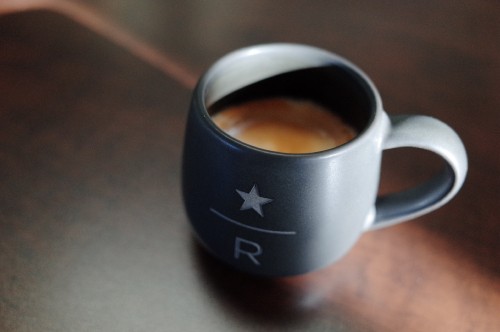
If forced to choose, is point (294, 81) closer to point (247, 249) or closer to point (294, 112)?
point (294, 112)

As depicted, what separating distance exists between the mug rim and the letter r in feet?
0.23

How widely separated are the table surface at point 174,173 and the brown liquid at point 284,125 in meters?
0.08

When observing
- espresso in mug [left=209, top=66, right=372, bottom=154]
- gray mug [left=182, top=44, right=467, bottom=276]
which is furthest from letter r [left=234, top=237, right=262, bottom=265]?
espresso in mug [left=209, top=66, right=372, bottom=154]

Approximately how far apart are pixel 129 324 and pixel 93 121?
0.74 feet

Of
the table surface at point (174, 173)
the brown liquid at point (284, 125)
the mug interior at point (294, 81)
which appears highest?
the mug interior at point (294, 81)

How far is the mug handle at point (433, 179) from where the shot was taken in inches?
14.6

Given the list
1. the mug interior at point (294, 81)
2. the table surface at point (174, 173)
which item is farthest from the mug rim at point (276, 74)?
the table surface at point (174, 173)

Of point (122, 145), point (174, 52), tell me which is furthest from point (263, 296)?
point (174, 52)

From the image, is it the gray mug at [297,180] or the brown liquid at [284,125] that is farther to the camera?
the brown liquid at [284,125]

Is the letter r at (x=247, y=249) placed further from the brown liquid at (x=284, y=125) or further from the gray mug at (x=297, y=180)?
the brown liquid at (x=284, y=125)

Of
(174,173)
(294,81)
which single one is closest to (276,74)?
(294,81)

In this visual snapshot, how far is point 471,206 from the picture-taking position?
49 centimetres

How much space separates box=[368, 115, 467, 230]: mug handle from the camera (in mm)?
371

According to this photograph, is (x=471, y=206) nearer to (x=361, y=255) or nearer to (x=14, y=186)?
(x=361, y=255)
